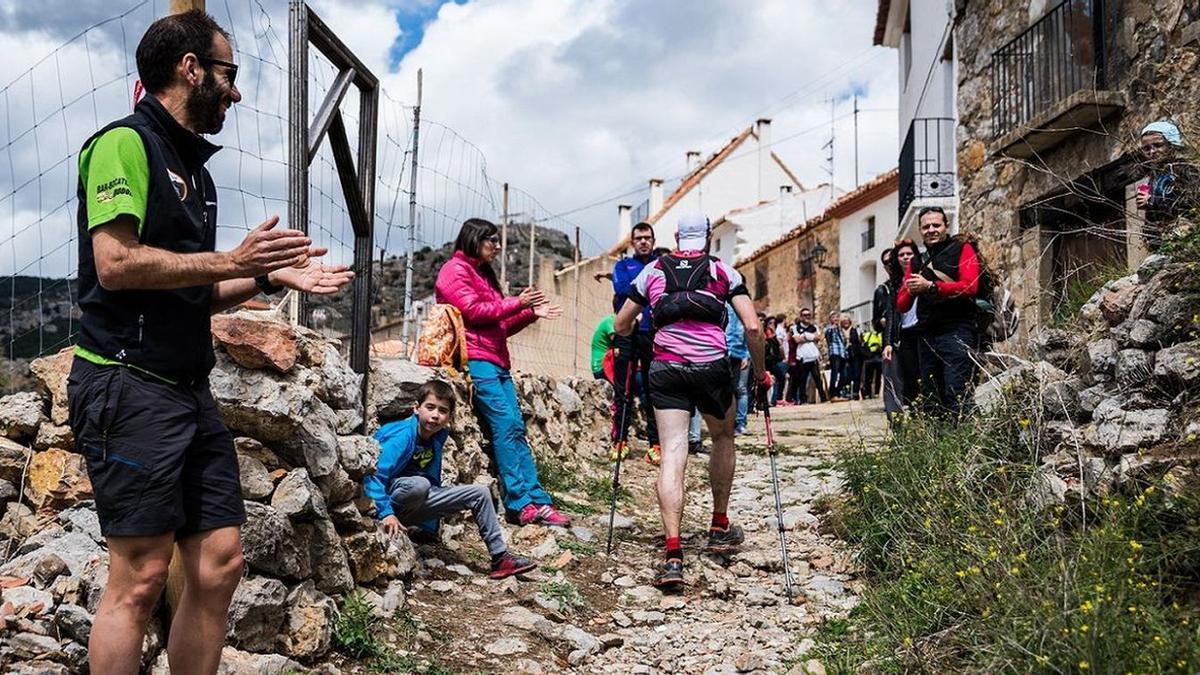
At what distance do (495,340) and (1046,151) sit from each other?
23.7 feet

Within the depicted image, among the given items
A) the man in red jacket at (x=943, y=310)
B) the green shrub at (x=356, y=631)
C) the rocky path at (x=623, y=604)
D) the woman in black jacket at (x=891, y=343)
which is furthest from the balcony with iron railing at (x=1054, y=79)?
the green shrub at (x=356, y=631)

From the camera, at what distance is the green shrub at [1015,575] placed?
279 centimetres

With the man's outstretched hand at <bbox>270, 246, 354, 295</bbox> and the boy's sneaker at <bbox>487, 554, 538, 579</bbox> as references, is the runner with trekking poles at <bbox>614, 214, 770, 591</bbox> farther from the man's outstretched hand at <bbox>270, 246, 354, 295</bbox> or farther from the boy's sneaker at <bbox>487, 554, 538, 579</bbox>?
the man's outstretched hand at <bbox>270, 246, 354, 295</bbox>

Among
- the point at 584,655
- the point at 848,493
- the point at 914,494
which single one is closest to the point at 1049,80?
the point at 848,493

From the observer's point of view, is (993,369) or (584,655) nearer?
(584,655)

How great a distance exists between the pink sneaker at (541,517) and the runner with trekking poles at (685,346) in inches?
31.9

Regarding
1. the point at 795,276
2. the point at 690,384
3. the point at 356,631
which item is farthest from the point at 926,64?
the point at 795,276

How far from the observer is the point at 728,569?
5.52 m

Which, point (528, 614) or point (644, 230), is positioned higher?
point (644, 230)

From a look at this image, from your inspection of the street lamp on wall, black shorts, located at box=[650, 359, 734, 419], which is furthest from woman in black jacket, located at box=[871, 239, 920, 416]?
the street lamp on wall

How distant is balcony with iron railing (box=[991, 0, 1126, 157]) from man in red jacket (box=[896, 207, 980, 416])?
3159 mm

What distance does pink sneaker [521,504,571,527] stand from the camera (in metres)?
5.98

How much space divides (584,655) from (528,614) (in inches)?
15.3

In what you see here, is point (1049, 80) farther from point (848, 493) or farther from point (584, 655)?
point (584, 655)
